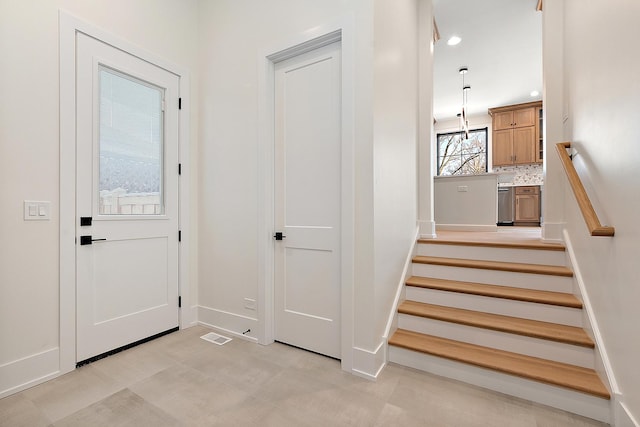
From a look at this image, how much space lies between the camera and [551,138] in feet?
9.00

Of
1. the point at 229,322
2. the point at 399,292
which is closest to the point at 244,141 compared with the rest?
the point at 229,322

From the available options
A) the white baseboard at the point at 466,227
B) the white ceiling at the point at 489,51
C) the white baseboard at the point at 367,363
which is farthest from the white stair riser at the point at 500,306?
the white ceiling at the point at 489,51

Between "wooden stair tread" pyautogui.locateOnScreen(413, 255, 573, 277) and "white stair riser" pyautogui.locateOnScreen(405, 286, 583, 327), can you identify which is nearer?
"white stair riser" pyautogui.locateOnScreen(405, 286, 583, 327)

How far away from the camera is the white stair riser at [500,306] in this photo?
2.03 meters

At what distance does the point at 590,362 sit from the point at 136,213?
3.44 metres

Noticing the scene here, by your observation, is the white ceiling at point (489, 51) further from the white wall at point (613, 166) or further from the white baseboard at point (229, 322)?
the white baseboard at point (229, 322)

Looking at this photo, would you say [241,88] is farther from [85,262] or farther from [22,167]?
[85,262]

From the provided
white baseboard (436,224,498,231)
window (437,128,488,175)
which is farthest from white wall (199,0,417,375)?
window (437,128,488,175)

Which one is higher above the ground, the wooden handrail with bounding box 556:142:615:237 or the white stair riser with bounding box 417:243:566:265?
the wooden handrail with bounding box 556:142:615:237

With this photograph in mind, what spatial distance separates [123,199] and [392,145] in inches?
89.4

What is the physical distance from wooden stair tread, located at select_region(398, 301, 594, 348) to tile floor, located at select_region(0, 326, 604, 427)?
0.42 meters

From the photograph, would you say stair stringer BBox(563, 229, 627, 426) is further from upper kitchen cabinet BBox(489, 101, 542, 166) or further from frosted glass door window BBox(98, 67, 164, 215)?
upper kitchen cabinet BBox(489, 101, 542, 166)

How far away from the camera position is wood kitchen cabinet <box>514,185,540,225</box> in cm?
704

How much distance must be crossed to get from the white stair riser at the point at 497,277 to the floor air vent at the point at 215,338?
184cm
